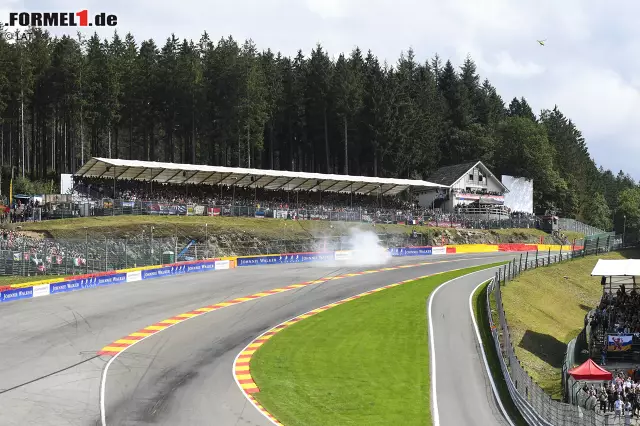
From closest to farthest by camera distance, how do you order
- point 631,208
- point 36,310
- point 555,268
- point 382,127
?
point 36,310 < point 555,268 < point 382,127 < point 631,208

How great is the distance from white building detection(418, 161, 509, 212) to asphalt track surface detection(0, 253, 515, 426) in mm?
45108

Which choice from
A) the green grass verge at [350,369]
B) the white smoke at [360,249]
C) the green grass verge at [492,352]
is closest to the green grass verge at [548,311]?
the green grass verge at [492,352]

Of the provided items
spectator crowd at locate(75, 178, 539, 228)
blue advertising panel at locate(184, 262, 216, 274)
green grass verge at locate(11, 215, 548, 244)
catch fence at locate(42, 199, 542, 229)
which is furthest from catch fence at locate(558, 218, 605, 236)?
blue advertising panel at locate(184, 262, 216, 274)

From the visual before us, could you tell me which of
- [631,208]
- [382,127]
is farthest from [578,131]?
[382,127]

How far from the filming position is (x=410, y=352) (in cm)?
3052

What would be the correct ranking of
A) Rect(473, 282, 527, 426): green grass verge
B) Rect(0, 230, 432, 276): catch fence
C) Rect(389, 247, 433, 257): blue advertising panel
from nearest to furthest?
Rect(473, 282, 527, 426): green grass verge, Rect(0, 230, 432, 276): catch fence, Rect(389, 247, 433, 257): blue advertising panel

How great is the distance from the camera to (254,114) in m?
90.2

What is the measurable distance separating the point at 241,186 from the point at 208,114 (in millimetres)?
20790

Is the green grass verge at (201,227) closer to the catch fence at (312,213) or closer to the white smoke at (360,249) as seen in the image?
the catch fence at (312,213)

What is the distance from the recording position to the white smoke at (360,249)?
62875mm

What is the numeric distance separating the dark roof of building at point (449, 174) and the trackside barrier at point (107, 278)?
4703cm

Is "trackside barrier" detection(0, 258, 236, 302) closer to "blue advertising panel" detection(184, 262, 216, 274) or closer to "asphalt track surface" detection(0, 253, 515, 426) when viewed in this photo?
"blue advertising panel" detection(184, 262, 216, 274)

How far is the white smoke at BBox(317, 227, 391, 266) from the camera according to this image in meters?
62.9

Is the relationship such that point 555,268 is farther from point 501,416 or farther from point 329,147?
point 329,147
